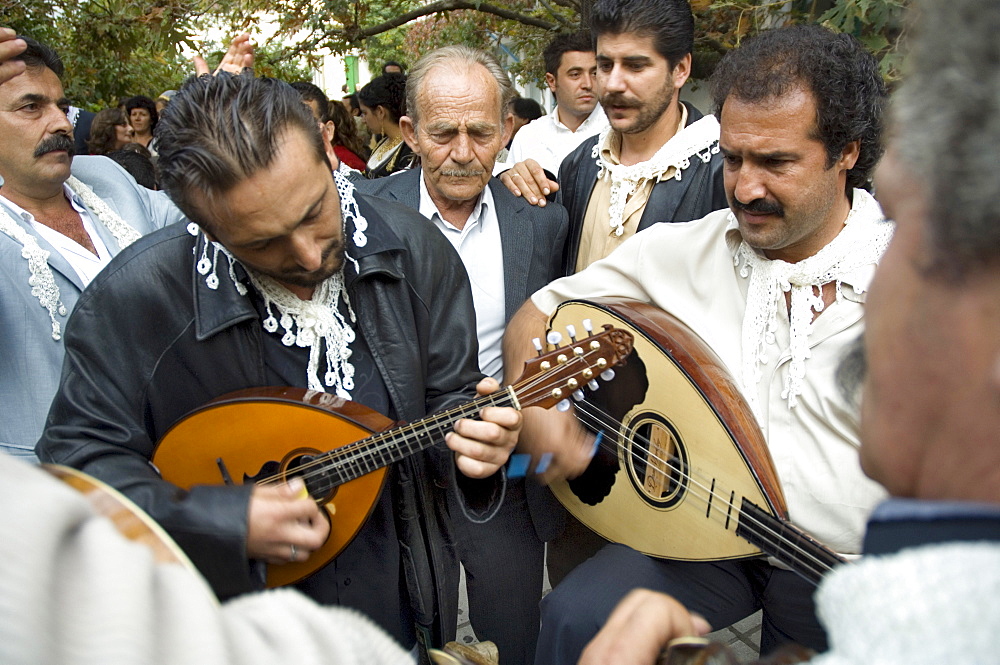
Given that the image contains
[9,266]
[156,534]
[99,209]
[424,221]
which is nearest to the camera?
[156,534]

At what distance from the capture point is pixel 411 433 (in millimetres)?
1873

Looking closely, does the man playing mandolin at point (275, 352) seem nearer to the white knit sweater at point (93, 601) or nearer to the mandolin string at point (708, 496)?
the mandolin string at point (708, 496)

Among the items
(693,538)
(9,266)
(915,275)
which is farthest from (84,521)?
(9,266)

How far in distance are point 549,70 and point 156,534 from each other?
5490 millimetres

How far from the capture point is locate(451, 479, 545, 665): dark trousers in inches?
82.5

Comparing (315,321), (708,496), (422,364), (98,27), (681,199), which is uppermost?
(98,27)

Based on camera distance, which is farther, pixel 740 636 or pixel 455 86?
pixel 740 636

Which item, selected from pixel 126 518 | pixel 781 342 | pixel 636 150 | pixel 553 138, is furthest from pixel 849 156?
pixel 553 138

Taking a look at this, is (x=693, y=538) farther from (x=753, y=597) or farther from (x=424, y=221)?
(x=424, y=221)

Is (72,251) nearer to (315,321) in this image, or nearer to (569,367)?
(315,321)

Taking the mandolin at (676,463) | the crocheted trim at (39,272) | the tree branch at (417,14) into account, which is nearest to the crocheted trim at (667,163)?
the mandolin at (676,463)

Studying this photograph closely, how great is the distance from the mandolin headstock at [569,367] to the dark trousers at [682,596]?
471 mm

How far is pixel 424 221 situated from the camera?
2207mm

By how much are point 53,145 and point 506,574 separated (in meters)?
2.22
